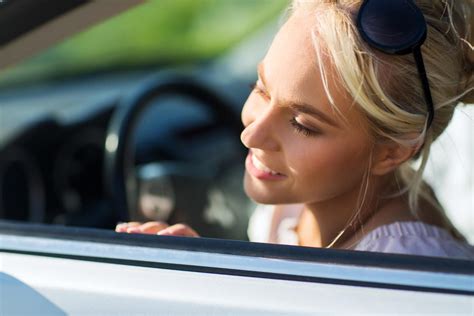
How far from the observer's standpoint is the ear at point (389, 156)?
1691mm

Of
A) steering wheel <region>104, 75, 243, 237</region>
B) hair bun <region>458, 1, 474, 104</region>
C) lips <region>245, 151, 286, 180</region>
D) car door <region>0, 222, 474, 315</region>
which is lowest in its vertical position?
car door <region>0, 222, 474, 315</region>

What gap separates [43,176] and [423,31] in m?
2.16

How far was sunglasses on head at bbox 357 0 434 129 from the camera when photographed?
5.06 ft

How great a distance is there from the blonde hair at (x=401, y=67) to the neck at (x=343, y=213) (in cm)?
16

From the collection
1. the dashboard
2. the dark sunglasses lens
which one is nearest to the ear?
the dark sunglasses lens

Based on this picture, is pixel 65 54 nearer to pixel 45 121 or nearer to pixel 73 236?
pixel 45 121

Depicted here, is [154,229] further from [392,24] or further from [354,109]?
[392,24]

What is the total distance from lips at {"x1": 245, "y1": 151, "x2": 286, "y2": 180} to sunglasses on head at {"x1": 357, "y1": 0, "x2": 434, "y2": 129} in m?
0.32

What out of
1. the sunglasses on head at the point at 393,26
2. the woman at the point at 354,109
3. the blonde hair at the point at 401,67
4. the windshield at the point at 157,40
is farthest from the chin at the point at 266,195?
the windshield at the point at 157,40

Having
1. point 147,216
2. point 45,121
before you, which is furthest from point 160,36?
point 147,216

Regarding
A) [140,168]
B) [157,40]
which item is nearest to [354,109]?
[140,168]

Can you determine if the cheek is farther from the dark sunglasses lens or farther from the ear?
the dark sunglasses lens

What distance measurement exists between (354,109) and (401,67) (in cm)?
12

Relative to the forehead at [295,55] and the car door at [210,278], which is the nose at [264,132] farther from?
the car door at [210,278]
